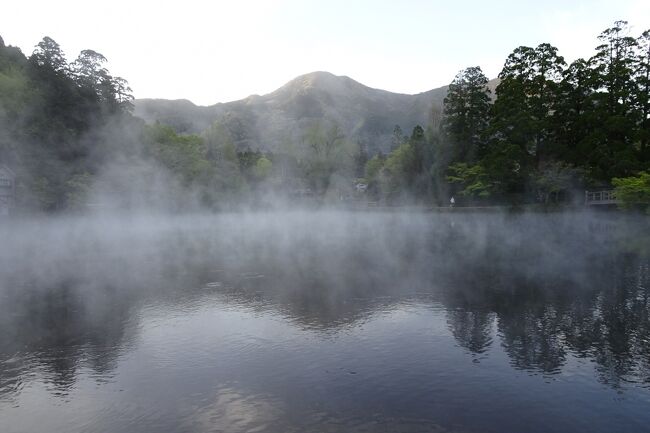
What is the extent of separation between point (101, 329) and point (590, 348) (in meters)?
14.2

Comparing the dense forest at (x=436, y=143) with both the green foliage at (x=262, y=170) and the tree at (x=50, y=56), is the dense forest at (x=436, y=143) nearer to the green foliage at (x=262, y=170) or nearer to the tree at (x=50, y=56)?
the tree at (x=50, y=56)

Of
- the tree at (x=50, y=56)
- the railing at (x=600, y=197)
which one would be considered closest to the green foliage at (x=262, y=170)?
the tree at (x=50, y=56)

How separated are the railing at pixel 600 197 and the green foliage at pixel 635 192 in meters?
2.94

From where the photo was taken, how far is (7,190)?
48.1m

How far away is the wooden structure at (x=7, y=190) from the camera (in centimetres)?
4747

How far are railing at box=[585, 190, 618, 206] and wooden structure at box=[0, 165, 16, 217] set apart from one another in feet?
202

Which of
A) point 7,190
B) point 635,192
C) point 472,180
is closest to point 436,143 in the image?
point 472,180

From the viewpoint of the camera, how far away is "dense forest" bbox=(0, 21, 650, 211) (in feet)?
150

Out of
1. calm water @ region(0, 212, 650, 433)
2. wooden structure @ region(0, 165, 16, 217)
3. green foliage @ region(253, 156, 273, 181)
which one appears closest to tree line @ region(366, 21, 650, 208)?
calm water @ region(0, 212, 650, 433)

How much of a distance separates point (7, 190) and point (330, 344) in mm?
50863

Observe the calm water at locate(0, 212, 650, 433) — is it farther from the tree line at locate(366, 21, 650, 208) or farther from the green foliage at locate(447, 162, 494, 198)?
the green foliage at locate(447, 162, 494, 198)

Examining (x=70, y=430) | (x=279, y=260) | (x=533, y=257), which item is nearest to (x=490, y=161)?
(x=533, y=257)

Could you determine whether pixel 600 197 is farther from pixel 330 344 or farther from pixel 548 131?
pixel 330 344

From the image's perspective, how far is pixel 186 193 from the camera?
69875 millimetres
